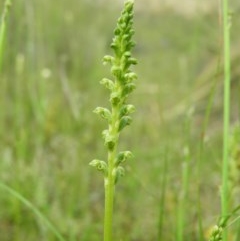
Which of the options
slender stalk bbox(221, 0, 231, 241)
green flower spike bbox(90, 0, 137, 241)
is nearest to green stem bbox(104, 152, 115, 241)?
green flower spike bbox(90, 0, 137, 241)

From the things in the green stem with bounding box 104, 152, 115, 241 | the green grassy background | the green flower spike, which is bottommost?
the green stem with bounding box 104, 152, 115, 241

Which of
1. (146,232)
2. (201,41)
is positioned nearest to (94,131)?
(146,232)

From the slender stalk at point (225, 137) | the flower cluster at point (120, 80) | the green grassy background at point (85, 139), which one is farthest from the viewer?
the green grassy background at point (85, 139)

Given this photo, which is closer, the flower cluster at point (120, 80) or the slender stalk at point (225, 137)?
the flower cluster at point (120, 80)

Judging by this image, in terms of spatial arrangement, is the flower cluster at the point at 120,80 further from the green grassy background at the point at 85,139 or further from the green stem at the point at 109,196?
the green grassy background at the point at 85,139

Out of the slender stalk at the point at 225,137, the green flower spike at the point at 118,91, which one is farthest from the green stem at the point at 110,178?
the slender stalk at the point at 225,137

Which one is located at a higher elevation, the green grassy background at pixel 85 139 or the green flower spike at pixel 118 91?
the green grassy background at pixel 85 139

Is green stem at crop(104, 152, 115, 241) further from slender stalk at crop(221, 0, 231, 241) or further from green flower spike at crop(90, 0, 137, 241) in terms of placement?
slender stalk at crop(221, 0, 231, 241)

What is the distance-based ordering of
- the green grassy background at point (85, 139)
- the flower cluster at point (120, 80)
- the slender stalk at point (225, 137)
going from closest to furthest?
1. the flower cluster at point (120, 80)
2. the slender stalk at point (225, 137)
3. the green grassy background at point (85, 139)

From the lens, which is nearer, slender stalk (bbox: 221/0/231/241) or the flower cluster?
the flower cluster
